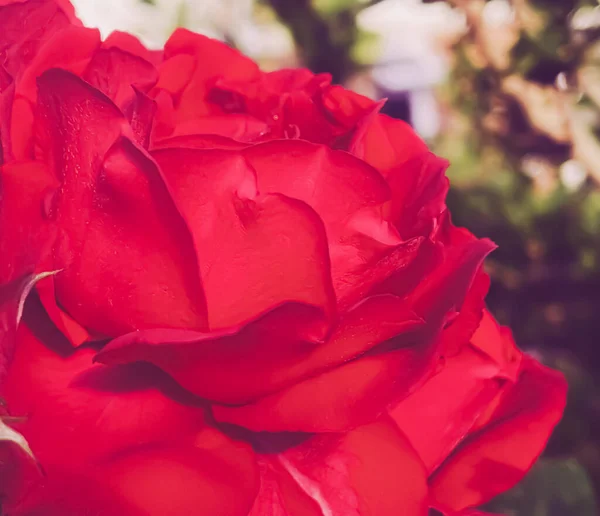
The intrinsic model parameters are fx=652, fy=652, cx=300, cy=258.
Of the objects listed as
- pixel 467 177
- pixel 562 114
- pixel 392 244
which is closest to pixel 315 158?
pixel 392 244

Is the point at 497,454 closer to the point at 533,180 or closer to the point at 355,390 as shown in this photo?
the point at 355,390

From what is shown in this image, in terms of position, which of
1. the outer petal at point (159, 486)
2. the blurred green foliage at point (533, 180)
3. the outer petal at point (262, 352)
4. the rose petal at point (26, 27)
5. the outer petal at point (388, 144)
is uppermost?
the rose petal at point (26, 27)

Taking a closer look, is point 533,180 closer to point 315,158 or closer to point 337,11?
point 337,11

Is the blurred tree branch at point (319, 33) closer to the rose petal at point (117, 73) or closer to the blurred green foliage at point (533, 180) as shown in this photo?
the blurred green foliage at point (533, 180)

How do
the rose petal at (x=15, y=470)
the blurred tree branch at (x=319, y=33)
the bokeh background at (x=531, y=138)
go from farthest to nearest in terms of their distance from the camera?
the blurred tree branch at (x=319, y=33) → the bokeh background at (x=531, y=138) → the rose petal at (x=15, y=470)

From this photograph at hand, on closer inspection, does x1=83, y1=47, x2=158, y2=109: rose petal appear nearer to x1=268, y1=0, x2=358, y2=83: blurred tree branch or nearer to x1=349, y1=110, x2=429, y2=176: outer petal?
x1=349, y1=110, x2=429, y2=176: outer petal

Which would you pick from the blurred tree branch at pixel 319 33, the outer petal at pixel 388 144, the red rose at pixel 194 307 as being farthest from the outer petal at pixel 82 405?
the blurred tree branch at pixel 319 33

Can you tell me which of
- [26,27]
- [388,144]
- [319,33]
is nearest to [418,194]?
[388,144]

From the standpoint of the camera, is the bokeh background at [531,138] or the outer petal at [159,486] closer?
the outer petal at [159,486]
